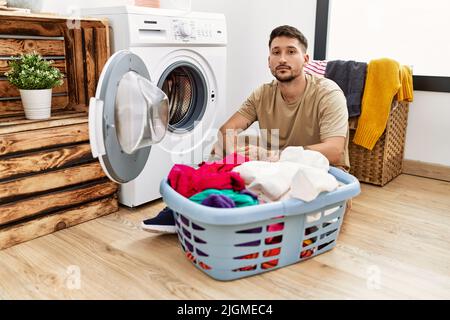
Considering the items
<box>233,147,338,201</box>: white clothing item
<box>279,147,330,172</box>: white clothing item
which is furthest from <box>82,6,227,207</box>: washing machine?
<box>279,147,330,172</box>: white clothing item

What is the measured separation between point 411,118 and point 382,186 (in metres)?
0.48

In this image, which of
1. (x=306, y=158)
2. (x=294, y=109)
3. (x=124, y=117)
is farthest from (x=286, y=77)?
(x=124, y=117)

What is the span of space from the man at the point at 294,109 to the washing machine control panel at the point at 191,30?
1.20 feet

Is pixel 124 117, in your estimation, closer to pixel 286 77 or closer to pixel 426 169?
pixel 286 77

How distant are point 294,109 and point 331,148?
0.88 feet

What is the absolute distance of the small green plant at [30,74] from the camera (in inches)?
66.5

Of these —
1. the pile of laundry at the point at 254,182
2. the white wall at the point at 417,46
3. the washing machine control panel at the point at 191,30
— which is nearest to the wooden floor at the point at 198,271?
the pile of laundry at the point at 254,182

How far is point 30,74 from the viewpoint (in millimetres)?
1691

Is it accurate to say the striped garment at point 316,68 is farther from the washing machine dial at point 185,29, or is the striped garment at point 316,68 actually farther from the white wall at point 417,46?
the washing machine dial at point 185,29

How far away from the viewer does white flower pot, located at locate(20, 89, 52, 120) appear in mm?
1708

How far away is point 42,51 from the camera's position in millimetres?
1929

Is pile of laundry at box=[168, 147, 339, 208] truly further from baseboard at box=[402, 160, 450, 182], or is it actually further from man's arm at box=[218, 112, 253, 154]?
baseboard at box=[402, 160, 450, 182]

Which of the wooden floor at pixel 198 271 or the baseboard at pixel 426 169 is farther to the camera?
the baseboard at pixel 426 169

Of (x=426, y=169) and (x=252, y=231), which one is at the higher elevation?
(x=252, y=231)
